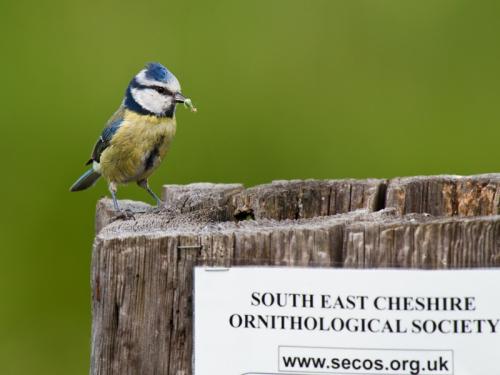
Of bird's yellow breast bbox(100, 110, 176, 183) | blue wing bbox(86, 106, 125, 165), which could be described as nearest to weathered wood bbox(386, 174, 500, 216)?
bird's yellow breast bbox(100, 110, 176, 183)

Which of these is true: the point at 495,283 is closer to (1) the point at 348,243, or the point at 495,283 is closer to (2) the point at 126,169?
(1) the point at 348,243

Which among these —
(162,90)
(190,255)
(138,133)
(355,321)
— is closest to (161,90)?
(162,90)

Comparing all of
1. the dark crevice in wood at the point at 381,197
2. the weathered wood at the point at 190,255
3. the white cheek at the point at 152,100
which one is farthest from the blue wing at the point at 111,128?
the weathered wood at the point at 190,255

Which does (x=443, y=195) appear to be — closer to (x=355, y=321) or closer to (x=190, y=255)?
(x=355, y=321)

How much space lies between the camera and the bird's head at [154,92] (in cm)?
401

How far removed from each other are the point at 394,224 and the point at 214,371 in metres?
0.56

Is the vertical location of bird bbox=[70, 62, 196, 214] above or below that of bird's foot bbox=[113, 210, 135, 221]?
above

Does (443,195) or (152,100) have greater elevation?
(152,100)

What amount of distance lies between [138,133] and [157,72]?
1.46 feet

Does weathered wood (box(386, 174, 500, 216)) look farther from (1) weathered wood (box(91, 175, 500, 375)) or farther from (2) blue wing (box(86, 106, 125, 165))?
(2) blue wing (box(86, 106, 125, 165))

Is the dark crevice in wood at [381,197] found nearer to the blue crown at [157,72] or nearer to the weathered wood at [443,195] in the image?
the weathered wood at [443,195]

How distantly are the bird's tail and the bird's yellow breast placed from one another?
55cm

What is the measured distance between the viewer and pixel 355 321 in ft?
8.14

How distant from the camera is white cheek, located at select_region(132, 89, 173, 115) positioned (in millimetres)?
4148
